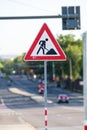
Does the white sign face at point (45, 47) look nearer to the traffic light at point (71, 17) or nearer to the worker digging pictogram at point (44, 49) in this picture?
the worker digging pictogram at point (44, 49)

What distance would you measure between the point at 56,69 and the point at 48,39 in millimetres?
110317

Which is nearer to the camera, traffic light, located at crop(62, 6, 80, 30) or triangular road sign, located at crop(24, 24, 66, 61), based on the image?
triangular road sign, located at crop(24, 24, 66, 61)

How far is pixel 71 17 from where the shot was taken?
1861 centimetres

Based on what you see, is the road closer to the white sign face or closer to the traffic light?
the traffic light

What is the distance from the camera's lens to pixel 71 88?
10644 centimetres

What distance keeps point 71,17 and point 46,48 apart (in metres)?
10.3

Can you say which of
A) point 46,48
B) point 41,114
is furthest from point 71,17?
point 41,114

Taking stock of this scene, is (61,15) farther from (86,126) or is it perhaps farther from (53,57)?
(86,126)

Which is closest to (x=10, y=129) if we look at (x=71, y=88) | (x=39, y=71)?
(x=71, y=88)

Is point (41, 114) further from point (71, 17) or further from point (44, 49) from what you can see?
point (44, 49)

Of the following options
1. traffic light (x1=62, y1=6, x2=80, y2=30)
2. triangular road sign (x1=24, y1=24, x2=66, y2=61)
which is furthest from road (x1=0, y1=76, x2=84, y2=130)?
triangular road sign (x1=24, y1=24, x2=66, y2=61)

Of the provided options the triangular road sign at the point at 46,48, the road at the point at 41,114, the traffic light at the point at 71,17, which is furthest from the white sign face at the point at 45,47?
the road at the point at 41,114

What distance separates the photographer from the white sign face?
846 centimetres

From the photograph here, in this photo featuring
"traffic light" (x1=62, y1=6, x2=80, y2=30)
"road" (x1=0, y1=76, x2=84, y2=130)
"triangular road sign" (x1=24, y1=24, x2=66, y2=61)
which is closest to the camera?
"triangular road sign" (x1=24, y1=24, x2=66, y2=61)
